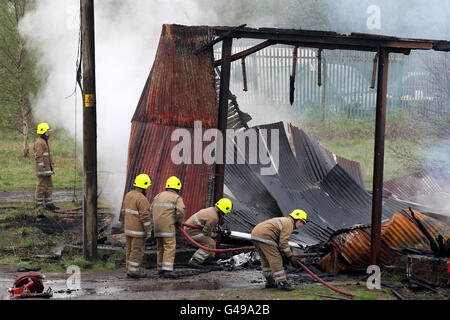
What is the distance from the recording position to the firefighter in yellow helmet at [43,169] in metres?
12.1

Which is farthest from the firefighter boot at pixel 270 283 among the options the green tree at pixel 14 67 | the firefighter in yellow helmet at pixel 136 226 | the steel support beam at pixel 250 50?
the green tree at pixel 14 67

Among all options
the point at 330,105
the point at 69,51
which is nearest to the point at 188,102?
the point at 69,51

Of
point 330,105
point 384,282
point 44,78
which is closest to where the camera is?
point 384,282

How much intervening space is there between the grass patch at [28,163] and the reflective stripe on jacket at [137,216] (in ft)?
26.4

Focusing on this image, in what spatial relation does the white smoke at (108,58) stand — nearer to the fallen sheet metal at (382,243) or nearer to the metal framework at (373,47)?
the metal framework at (373,47)

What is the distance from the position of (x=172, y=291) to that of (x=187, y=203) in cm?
242

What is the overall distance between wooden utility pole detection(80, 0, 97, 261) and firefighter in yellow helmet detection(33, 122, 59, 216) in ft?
11.8

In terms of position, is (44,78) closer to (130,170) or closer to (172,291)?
(130,170)

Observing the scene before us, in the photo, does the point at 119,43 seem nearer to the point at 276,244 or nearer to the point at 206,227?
the point at 206,227

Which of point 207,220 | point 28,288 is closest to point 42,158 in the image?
point 207,220

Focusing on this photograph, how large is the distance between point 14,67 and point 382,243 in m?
13.4

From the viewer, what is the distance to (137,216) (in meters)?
8.15

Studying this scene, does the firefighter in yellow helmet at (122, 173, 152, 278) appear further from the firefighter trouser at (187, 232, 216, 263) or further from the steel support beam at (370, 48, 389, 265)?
the steel support beam at (370, 48, 389, 265)

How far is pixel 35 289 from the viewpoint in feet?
22.0
